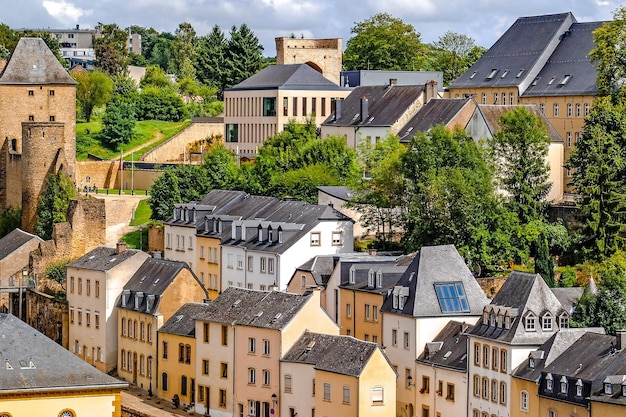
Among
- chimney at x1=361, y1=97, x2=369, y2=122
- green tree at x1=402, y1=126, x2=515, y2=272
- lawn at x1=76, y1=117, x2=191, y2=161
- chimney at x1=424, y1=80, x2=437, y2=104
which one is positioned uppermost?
chimney at x1=424, y1=80, x2=437, y2=104

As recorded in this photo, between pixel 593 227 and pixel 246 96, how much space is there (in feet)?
132

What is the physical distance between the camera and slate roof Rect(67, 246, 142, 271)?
8306cm

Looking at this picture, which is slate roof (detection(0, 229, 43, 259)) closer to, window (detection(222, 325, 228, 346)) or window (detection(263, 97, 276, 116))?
window (detection(263, 97, 276, 116))

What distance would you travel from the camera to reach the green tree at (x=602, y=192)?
77.4 m

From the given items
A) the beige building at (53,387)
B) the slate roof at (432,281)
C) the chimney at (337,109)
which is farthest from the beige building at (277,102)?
the beige building at (53,387)

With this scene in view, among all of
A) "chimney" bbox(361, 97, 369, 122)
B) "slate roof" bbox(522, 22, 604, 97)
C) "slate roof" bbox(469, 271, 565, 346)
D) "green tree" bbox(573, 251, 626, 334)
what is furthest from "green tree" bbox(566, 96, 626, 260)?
"chimney" bbox(361, 97, 369, 122)

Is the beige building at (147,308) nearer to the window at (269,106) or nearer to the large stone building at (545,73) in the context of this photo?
the large stone building at (545,73)

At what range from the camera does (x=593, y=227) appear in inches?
3051

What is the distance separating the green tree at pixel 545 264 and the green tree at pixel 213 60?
69.4 m

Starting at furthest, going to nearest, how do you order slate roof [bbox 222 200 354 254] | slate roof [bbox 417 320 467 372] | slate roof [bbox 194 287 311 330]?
slate roof [bbox 222 200 354 254]
slate roof [bbox 194 287 311 330]
slate roof [bbox 417 320 467 372]

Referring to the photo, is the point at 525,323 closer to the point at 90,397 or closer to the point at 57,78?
the point at 90,397

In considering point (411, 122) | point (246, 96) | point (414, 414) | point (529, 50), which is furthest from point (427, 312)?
point (246, 96)

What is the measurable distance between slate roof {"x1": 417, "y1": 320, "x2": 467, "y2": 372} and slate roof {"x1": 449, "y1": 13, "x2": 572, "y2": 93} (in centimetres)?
3662

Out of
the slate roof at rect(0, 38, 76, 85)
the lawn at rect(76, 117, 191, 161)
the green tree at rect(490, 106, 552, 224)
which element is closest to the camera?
the green tree at rect(490, 106, 552, 224)
